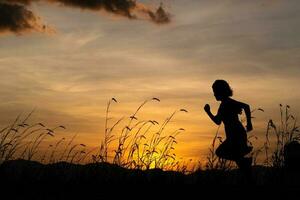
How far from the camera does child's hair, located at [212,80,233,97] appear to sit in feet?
24.7

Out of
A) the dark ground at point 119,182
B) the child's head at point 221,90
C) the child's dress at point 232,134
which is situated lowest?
the dark ground at point 119,182

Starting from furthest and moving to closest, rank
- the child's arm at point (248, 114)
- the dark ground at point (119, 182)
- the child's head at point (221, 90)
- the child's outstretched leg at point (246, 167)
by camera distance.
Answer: the child's head at point (221, 90)
the child's arm at point (248, 114)
the child's outstretched leg at point (246, 167)
the dark ground at point (119, 182)

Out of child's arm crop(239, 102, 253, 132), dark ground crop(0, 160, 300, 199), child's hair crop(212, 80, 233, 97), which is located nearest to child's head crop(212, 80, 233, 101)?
child's hair crop(212, 80, 233, 97)

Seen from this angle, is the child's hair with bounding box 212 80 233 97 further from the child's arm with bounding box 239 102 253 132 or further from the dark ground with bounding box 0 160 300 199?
the dark ground with bounding box 0 160 300 199

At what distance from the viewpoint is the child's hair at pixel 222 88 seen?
754cm

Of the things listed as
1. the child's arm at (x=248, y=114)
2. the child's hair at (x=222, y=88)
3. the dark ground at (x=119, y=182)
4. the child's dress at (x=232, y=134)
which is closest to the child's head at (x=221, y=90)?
the child's hair at (x=222, y=88)

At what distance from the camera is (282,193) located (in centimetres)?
623

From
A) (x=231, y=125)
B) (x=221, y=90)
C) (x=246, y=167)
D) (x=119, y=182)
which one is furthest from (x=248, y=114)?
(x=119, y=182)

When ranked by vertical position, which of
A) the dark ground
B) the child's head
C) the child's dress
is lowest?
the dark ground

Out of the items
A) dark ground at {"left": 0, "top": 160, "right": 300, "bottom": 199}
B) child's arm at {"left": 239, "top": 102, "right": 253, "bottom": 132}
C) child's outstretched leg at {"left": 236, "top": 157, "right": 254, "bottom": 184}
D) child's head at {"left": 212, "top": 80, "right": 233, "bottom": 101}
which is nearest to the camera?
dark ground at {"left": 0, "top": 160, "right": 300, "bottom": 199}

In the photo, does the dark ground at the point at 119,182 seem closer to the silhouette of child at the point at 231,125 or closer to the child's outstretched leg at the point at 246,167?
the child's outstretched leg at the point at 246,167

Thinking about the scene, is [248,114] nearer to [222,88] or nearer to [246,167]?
[222,88]

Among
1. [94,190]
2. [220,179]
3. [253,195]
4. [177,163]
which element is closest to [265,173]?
[220,179]

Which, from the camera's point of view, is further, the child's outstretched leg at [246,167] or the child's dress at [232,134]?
the child's dress at [232,134]
